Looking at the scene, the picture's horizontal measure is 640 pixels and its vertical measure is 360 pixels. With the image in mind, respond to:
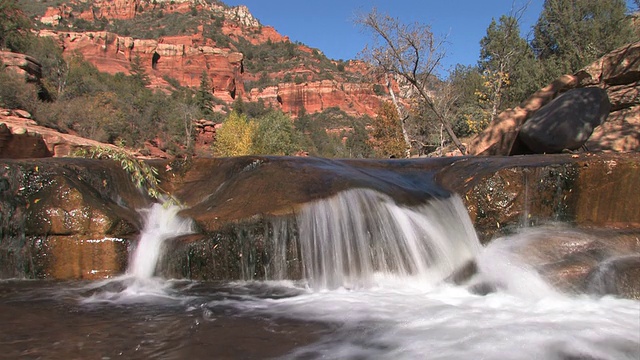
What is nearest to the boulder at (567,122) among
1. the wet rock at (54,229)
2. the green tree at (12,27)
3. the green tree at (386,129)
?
the wet rock at (54,229)

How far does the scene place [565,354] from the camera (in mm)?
2936

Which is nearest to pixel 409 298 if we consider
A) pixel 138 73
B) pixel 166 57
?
pixel 138 73

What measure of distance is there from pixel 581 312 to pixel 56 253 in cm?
558

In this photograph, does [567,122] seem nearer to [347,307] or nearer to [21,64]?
[347,307]

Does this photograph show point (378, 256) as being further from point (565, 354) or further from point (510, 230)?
point (565, 354)

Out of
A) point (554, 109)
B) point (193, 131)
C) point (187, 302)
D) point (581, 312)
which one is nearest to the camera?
point (581, 312)

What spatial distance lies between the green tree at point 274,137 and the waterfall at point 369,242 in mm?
32341

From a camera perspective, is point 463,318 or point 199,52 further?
point 199,52

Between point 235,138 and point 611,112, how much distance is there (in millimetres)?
30179

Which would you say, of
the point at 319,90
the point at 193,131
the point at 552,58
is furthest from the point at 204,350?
the point at 319,90

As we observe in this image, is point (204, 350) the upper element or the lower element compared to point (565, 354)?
upper

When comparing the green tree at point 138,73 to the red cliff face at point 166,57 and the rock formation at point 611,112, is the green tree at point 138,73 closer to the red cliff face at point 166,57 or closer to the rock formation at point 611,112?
the red cliff face at point 166,57

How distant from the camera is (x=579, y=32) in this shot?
28.3m

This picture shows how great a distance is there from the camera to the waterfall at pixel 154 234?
207 inches
